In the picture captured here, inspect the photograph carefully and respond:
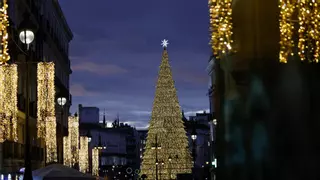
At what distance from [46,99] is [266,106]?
24562 millimetres

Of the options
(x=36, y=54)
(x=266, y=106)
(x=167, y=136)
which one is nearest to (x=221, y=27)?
(x=266, y=106)

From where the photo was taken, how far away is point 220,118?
10.7 metres

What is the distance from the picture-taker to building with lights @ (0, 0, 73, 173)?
4558 cm

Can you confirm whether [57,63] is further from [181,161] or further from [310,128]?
[310,128]

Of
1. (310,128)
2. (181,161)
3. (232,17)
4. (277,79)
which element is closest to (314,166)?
(310,128)

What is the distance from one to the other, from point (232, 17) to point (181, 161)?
8084 centimetres

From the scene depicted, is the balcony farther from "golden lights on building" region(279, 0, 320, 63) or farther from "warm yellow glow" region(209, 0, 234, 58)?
"golden lights on building" region(279, 0, 320, 63)

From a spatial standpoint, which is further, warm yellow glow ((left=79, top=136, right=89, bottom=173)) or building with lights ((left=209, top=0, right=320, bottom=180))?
warm yellow glow ((left=79, top=136, right=89, bottom=173))

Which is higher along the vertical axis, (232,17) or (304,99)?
(232,17)

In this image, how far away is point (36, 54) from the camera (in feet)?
192

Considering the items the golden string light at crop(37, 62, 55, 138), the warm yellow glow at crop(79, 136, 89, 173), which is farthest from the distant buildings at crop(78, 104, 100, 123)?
the golden string light at crop(37, 62, 55, 138)

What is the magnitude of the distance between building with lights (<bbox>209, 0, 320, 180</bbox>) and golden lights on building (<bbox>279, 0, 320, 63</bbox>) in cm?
29

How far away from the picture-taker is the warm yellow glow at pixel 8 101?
101ft

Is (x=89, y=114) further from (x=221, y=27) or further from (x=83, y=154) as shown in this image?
(x=221, y=27)
